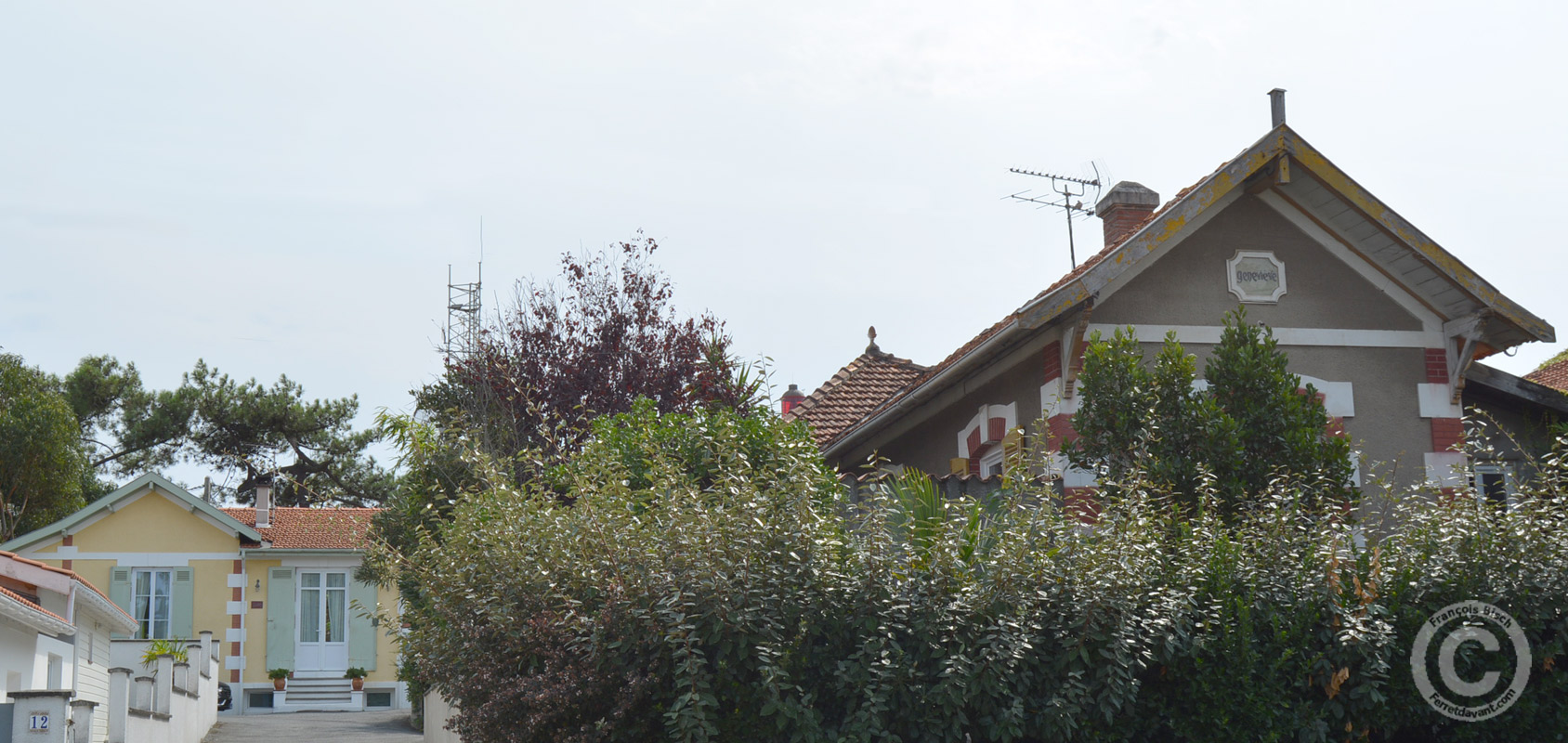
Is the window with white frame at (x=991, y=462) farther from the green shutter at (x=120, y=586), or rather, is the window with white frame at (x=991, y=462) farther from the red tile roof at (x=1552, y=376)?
the green shutter at (x=120, y=586)

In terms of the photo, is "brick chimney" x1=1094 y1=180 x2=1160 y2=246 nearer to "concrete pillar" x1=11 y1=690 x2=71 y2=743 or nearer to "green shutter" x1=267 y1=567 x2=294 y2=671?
"concrete pillar" x1=11 y1=690 x2=71 y2=743

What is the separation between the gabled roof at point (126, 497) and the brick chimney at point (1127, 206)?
69.1 ft

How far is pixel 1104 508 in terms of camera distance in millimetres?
6988

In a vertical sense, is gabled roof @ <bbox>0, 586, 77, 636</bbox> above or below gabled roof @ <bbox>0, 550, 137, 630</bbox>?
below

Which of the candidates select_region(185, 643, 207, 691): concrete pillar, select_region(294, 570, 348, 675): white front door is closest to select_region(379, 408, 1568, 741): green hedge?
select_region(185, 643, 207, 691): concrete pillar

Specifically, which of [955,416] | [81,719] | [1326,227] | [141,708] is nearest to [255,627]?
[141,708]

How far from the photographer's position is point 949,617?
6.12 m

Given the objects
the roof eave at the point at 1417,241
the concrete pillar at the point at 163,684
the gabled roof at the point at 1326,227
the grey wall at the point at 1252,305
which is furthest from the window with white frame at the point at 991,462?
the concrete pillar at the point at 163,684

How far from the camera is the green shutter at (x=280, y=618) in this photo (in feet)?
91.9

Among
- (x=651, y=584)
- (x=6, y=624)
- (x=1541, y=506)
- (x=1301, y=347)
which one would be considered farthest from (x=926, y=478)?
(x=6, y=624)

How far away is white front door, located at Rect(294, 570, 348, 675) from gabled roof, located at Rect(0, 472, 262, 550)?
1.69m

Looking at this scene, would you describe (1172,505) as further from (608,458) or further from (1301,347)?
(1301,347)

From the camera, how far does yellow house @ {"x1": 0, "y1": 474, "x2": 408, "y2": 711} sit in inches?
1067

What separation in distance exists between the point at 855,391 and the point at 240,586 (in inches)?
682
